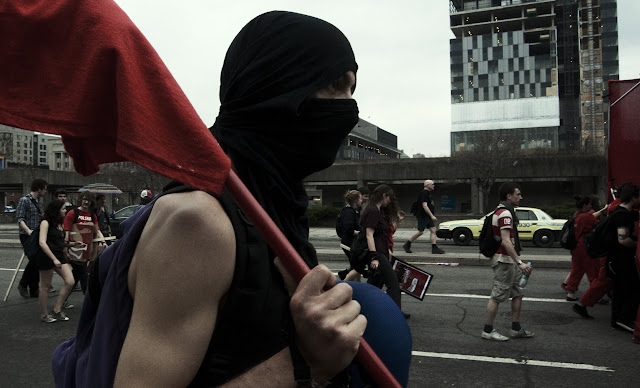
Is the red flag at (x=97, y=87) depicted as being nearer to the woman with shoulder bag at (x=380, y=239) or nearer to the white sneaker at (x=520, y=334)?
the woman with shoulder bag at (x=380, y=239)

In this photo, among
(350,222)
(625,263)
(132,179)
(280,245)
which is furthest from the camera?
(132,179)

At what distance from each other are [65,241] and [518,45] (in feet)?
314

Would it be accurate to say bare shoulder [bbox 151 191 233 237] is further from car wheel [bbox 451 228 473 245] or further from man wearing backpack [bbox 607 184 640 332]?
car wheel [bbox 451 228 473 245]

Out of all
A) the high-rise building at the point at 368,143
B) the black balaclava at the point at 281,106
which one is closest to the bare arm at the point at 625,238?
the black balaclava at the point at 281,106

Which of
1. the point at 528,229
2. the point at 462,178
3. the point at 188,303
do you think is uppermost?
the point at 462,178

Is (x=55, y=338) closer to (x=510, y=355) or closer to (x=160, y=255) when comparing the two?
(x=510, y=355)

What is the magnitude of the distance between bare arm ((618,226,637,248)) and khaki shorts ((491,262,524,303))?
1.75m

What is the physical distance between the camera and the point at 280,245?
41.6 inches

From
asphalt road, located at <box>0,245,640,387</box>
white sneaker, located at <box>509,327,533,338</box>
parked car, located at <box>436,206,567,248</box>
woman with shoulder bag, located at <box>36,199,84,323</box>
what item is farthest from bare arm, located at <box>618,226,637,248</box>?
parked car, located at <box>436,206,567,248</box>

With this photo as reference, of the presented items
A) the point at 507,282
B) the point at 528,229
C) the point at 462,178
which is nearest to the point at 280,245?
the point at 507,282

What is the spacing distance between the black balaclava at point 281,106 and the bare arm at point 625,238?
706 centimetres

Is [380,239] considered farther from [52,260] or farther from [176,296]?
[176,296]

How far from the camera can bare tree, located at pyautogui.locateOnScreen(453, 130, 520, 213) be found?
3644cm

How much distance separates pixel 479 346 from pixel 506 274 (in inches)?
42.2
